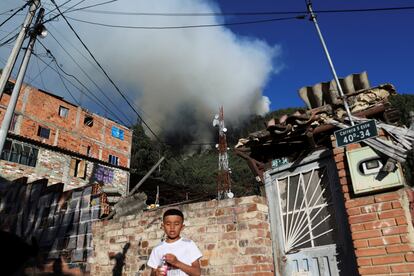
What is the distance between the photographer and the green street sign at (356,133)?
381 centimetres

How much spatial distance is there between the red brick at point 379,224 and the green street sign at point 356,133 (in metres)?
0.95

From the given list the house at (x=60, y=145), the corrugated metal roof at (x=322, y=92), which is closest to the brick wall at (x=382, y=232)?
the corrugated metal roof at (x=322, y=92)

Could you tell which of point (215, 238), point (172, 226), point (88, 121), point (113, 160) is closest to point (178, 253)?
point (172, 226)

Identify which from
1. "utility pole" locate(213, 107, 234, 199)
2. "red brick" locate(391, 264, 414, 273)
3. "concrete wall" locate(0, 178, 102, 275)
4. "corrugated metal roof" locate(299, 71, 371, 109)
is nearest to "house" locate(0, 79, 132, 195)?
"utility pole" locate(213, 107, 234, 199)

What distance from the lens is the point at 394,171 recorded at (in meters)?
3.75

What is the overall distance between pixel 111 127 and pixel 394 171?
2820cm

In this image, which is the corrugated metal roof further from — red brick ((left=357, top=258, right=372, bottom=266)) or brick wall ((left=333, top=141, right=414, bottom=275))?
red brick ((left=357, top=258, right=372, bottom=266))

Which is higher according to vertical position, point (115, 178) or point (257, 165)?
point (115, 178)

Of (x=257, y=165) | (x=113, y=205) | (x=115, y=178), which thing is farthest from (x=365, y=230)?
(x=115, y=178)

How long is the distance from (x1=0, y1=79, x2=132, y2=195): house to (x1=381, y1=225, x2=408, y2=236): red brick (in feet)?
68.6

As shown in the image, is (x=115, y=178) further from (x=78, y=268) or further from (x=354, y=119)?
(x=354, y=119)

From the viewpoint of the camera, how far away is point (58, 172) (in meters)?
22.7

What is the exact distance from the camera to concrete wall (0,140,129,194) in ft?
67.4

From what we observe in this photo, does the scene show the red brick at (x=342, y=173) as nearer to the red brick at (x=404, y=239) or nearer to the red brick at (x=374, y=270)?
the red brick at (x=404, y=239)
